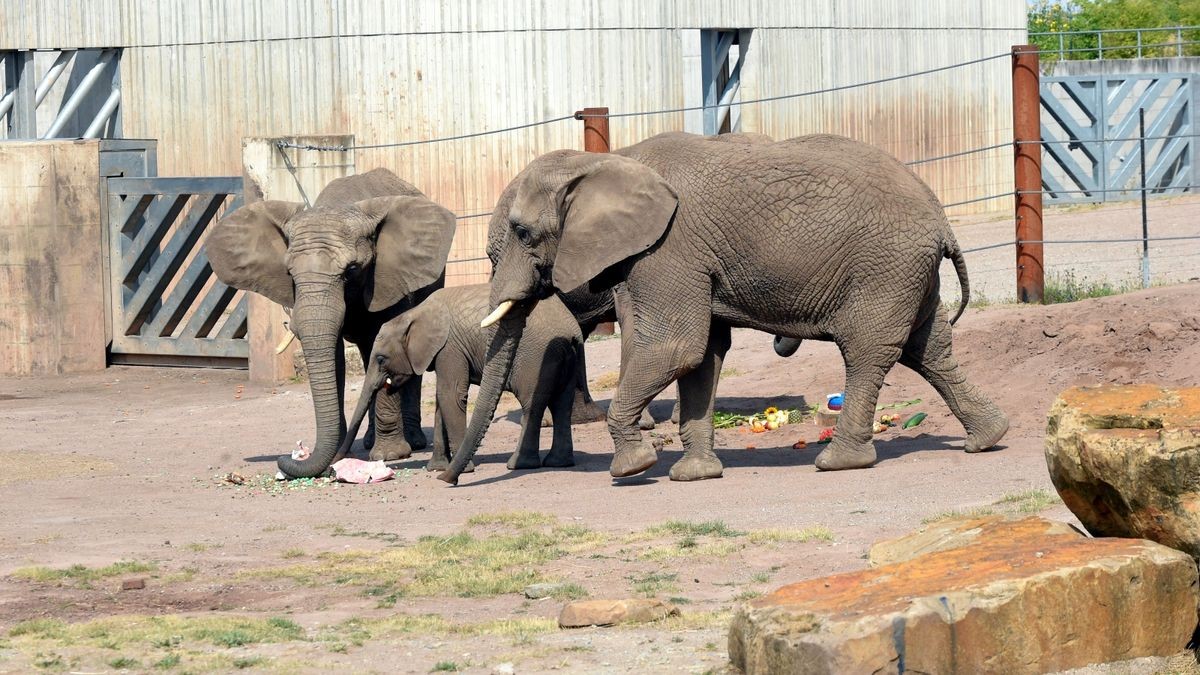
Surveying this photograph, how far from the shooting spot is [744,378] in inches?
604

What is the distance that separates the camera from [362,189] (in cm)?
1368

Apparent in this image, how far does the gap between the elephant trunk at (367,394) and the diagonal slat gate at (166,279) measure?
5.93m

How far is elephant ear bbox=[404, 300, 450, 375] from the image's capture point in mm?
12367

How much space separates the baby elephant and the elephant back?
4.23ft

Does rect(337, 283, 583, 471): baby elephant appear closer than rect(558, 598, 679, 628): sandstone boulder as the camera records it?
No

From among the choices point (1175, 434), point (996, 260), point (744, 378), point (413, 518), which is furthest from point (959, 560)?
point (996, 260)

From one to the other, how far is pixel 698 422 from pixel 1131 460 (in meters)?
4.95

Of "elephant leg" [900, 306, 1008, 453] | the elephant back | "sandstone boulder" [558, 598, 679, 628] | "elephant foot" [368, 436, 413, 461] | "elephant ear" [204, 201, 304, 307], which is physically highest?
the elephant back

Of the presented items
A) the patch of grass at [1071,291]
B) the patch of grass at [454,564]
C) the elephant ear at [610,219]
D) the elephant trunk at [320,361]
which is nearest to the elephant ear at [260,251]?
the elephant trunk at [320,361]

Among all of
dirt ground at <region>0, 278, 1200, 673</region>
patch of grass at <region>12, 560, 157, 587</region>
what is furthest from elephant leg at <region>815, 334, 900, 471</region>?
patch of grass at <region>12, 560, 157, 587</region>

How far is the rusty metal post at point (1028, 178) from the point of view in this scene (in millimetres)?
16422

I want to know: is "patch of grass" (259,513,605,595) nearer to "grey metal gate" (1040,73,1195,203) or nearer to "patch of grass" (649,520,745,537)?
"patch of grass" (649,520,745,537)

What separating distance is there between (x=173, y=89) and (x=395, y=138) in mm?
3322

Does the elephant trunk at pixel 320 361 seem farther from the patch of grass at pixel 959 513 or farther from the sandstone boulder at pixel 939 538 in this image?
the sandstone boulder at pixel 939 538
